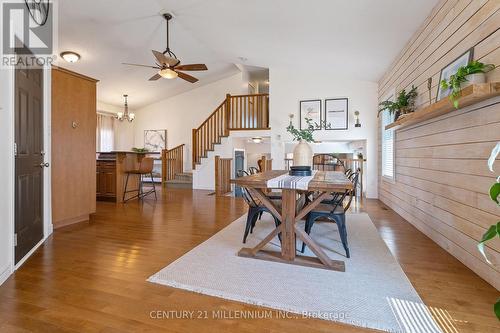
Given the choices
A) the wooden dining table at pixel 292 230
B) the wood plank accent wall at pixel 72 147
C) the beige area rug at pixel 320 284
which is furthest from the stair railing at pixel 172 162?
the wooden dining table at pixel 292 230

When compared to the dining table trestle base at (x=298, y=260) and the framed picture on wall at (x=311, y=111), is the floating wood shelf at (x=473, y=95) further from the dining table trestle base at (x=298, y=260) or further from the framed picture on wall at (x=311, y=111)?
the framed picture on wall at (x=311, y=111)

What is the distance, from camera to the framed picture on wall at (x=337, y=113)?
6184 mm

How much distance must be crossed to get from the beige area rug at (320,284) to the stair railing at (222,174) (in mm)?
3861

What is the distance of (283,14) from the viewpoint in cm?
371

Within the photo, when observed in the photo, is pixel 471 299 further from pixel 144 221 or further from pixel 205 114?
pixel 205 114

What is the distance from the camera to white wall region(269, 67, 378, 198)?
5.98 metres

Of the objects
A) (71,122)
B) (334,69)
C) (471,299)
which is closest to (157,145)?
(71,122)

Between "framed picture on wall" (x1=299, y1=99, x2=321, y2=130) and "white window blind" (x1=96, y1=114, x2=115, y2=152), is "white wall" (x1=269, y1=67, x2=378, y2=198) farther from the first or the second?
"white window blind" (x1=96, y1=114, x2=115, y2=152)

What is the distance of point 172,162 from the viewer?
28.1 feet

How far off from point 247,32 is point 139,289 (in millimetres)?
4407

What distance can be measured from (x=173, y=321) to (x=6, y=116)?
208cm

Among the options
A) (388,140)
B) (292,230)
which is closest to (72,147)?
(292,230)

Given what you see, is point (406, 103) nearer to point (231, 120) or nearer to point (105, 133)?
point (231, 120)

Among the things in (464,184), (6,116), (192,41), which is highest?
(192,41)
